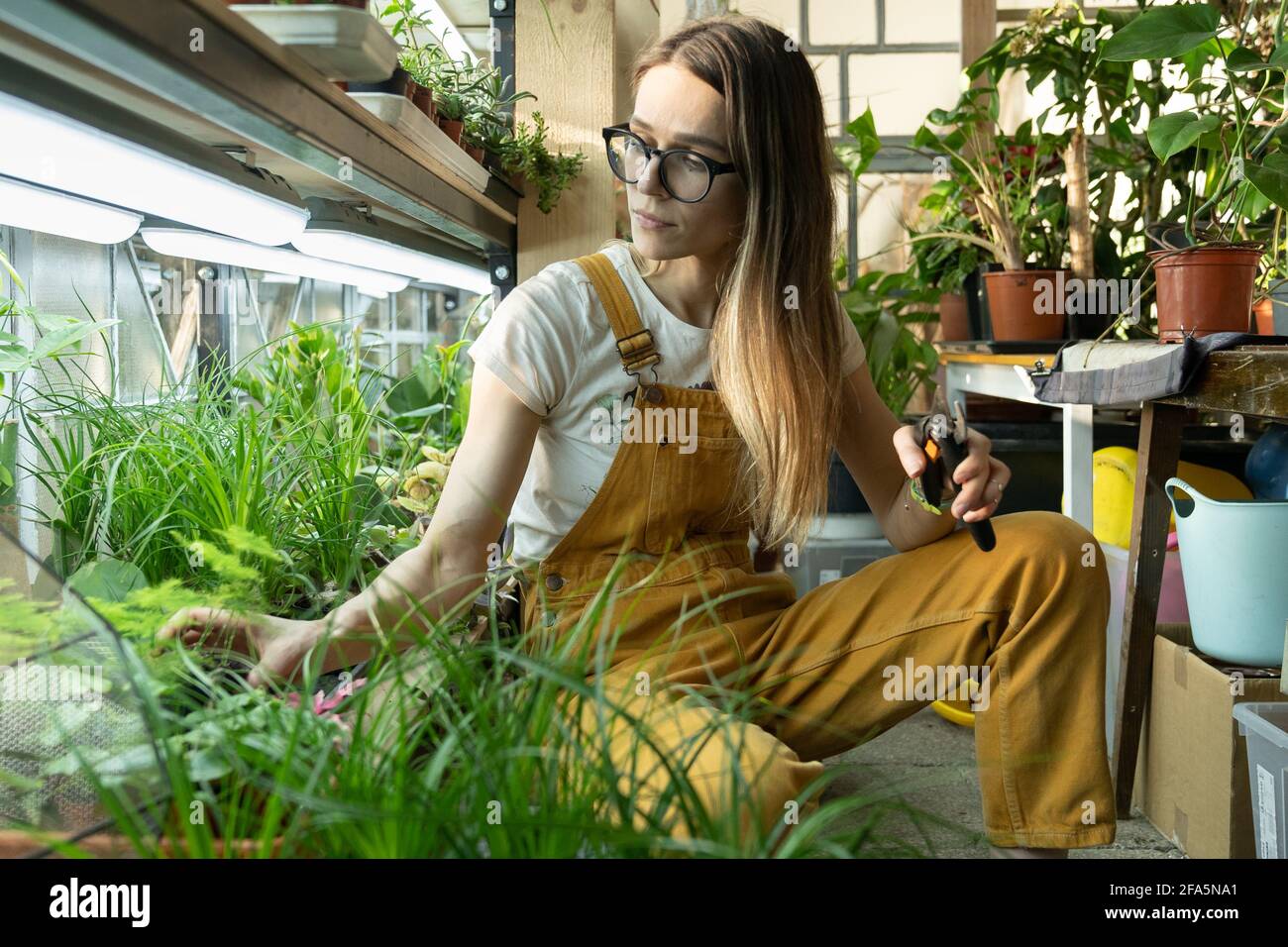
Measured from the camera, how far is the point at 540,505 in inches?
52.4

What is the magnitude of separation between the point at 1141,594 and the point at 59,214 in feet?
5.49

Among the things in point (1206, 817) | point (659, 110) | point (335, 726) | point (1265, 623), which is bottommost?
point (1206, 817)

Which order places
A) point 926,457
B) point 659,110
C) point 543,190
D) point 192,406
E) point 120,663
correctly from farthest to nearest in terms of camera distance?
point 543,190 → point 192,406 → point 659,110 → point 926,457 → point 120,663

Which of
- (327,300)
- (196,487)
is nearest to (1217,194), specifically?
(196,487)

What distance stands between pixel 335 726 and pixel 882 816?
314 millimetres

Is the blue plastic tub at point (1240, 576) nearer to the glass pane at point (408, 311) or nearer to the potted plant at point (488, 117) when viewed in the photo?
the potted plant at point (488, 117)

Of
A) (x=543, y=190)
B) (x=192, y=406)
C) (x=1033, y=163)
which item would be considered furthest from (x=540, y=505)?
(x=1033, y=163)

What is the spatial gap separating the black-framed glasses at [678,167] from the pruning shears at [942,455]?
1.15 ft

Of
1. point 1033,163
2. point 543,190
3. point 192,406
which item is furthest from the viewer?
point 1033,163

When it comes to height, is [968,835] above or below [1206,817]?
above

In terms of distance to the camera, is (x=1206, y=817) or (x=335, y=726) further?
(x=1206, y=817)

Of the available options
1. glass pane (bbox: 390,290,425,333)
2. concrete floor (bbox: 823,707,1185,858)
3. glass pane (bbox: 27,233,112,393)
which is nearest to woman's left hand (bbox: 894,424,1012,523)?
concrete floor (bbox: 823,707,1185,858)

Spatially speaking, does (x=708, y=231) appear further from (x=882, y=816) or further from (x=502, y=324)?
(x=882, y=816)

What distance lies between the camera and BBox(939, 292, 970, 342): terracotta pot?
3416 mm
